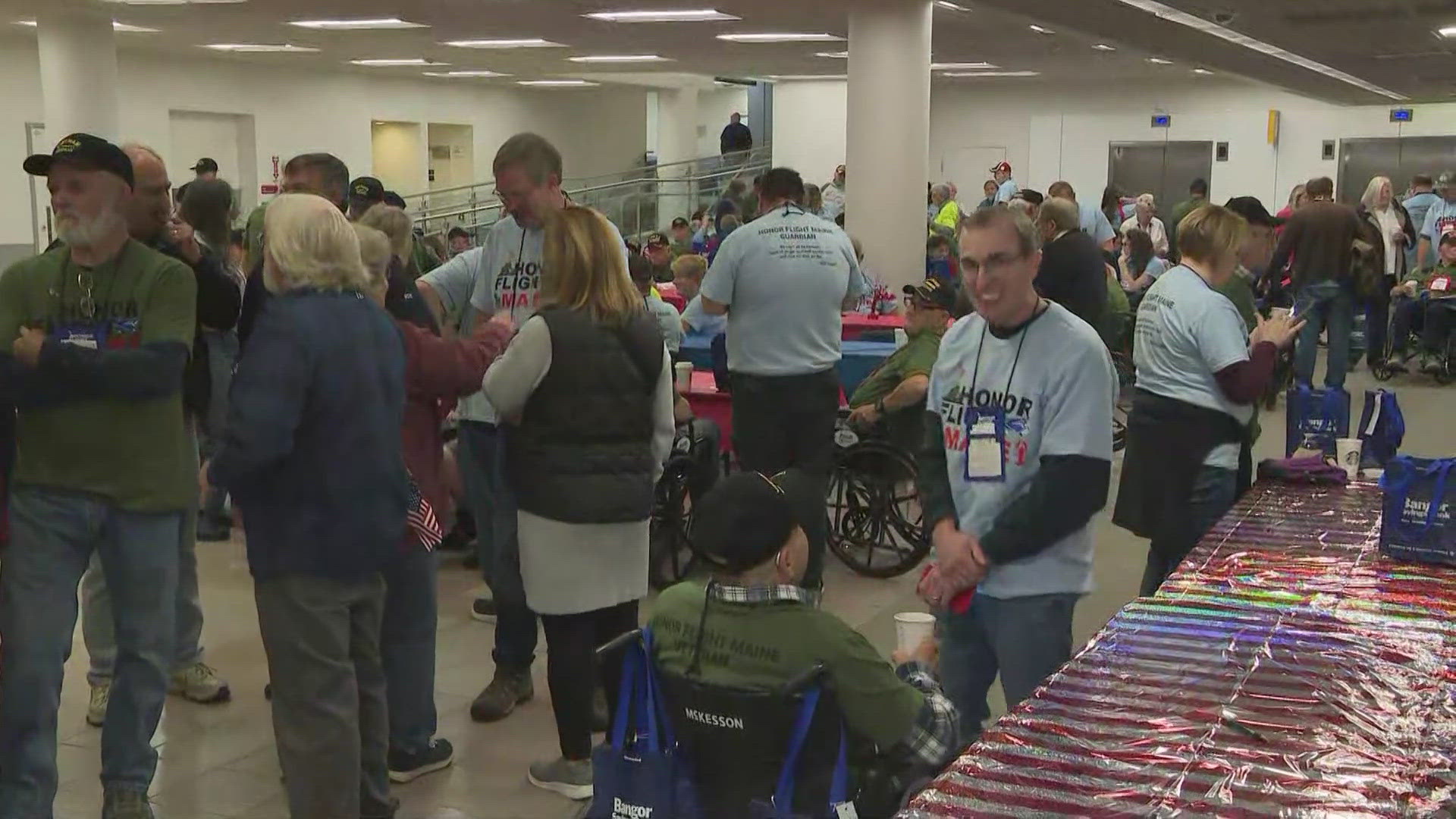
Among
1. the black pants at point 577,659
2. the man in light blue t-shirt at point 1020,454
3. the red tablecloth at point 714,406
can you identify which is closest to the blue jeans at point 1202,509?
the man in light blue t-shirt at point 1020,454

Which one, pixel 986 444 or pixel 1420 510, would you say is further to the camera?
pixel 1420 510

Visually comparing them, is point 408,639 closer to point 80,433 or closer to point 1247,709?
point 80,433

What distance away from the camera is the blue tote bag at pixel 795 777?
208 cm

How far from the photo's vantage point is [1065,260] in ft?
20.1

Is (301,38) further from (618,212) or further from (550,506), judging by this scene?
(550,506)

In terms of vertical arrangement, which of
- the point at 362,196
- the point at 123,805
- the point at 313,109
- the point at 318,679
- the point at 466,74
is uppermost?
the point at 466,74

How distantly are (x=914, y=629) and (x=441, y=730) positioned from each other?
1.86m

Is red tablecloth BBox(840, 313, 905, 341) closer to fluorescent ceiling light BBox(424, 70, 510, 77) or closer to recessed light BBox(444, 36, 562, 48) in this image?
recessed light BBox(444, 36, 562, 48)

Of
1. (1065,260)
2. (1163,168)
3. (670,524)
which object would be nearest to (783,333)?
(670,524)

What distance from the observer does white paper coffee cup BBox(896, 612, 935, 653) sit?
2740mm

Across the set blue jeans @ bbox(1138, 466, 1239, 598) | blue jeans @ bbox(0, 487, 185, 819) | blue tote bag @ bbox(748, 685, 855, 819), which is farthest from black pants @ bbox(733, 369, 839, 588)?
blue tote bag @ bbox(748, 685, 855, 819)

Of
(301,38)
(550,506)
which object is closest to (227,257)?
(550,506)

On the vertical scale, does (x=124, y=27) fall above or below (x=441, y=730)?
above

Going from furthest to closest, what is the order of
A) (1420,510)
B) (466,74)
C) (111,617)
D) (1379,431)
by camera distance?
(466,74), (1379,431), (111,617), (1420,510)
